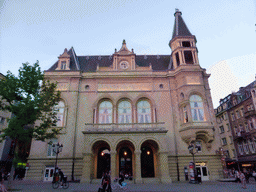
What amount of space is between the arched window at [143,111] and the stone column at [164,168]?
20.1ft

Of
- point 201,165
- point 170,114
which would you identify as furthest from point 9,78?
point 201,165

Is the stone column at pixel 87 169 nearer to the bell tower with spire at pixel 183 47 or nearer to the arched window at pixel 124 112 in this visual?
the arched window at pixel 124 112

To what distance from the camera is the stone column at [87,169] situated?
70.7ft

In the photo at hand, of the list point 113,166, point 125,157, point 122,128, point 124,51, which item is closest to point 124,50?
point 124,51

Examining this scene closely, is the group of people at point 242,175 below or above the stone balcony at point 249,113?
below

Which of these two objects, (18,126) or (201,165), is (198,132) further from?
(18,126)

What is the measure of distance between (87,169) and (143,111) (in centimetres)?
1170

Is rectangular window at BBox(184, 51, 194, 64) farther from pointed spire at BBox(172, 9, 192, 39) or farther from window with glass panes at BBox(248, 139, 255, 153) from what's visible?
window with glass panes at BBox(248, 139, 255, 153)

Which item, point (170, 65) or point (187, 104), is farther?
point (170, 65)

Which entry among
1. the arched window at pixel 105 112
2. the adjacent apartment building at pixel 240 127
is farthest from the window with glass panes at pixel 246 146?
the arched window at pixel 105 112

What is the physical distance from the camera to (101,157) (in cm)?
2631

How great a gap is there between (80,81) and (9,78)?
1240 centimetres

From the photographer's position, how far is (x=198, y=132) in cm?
2472

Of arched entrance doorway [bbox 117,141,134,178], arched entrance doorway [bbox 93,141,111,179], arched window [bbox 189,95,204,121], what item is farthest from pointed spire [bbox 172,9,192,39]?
arched entrance doorway [bbox 93,141,111,179]
